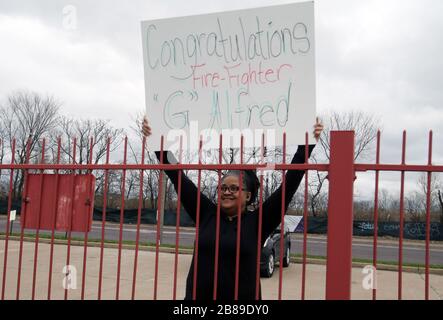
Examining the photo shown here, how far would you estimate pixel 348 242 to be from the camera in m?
2.27

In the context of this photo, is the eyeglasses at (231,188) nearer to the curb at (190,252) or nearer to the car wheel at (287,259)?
the curb at (190,252)

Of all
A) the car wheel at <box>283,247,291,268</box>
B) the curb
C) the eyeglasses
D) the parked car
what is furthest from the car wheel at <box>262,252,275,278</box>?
the eyeglasses

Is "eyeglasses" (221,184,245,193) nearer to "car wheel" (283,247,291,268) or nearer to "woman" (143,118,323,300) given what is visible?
"woman" (143,118,323,300)

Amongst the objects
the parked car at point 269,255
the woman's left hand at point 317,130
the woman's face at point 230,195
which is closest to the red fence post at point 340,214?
the woman's left hand at point 317,130

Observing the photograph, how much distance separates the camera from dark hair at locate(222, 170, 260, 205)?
2639 millimetres

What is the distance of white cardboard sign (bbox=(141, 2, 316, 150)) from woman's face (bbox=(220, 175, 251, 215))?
221mm

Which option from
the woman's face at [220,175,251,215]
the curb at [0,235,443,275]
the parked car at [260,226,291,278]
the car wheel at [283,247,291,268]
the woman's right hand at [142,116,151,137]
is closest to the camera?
the woman's face at [220,175,251,215]

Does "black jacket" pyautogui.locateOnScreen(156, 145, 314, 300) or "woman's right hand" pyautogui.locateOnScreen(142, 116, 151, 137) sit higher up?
"woman's right hand" pyautogui.locateOnScreen(142, 116, 151, 137)

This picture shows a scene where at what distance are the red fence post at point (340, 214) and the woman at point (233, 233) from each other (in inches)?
8.0

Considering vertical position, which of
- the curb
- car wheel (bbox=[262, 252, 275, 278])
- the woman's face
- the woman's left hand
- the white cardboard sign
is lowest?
the curb

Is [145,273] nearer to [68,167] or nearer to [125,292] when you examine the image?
[125,292]
